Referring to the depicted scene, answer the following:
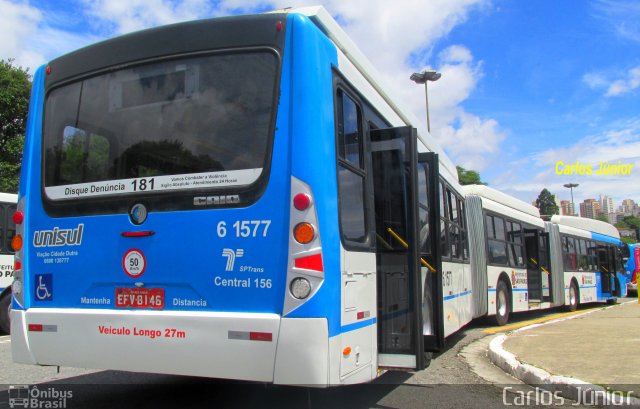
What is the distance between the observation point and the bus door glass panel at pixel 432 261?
5.85 m

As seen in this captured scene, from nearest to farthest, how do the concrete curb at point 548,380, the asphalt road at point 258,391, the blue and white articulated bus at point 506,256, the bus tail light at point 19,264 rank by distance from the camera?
the bus tail light at point 19,264 < the asphalt road at point 258,391 < the concrete curb at point 548,380 < the blue and white articulated bus at point 506,256

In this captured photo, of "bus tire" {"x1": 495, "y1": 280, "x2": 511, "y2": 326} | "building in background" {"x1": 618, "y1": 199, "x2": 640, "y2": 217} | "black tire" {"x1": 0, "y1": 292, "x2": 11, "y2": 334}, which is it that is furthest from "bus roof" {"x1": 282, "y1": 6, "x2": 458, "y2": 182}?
"building in background" {"x1": 618, "y1": 199, "x2": 640, "y2": 217}

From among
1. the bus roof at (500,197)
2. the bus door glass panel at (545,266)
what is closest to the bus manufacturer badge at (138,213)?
the bus roof at (500,197)

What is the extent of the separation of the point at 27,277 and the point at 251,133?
237 centimetres

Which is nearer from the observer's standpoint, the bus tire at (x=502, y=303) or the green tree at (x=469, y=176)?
the bus tire at (x=502, y=303)

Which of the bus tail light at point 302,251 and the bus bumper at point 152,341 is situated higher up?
the bus tail light at point 302,251

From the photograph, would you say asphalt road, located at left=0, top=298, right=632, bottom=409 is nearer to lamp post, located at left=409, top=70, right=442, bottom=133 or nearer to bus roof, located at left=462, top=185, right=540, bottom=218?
bus roof, located at left=462, top=185, right=540, bottom=218

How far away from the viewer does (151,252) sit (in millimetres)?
4168

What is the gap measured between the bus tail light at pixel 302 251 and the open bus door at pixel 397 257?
120cm

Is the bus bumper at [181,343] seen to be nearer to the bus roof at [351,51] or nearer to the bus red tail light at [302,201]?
the bus red tail light at [302,201]

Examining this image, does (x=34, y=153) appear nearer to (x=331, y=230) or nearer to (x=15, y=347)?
(x=15, y=347)

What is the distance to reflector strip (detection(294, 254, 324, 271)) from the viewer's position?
12.3ft

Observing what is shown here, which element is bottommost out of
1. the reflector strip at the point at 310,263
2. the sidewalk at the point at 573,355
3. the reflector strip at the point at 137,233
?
the sidewalk at the point at 573,355

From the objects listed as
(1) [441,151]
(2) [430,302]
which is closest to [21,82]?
(1) [441,151]
